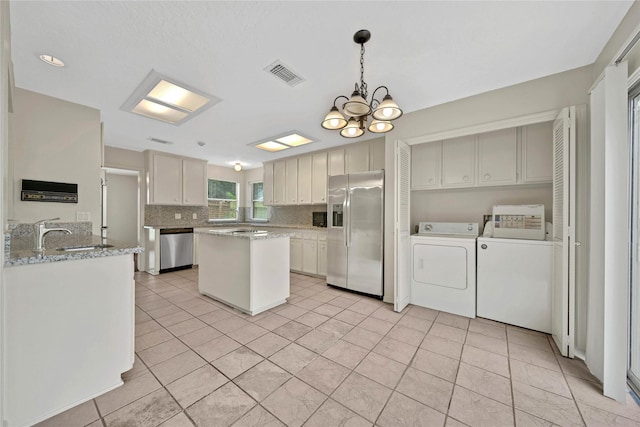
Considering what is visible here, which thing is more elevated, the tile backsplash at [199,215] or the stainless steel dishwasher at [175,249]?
the tile backsplash at [199,215]

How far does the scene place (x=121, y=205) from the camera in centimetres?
607

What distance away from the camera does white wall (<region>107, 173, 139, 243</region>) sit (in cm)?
593

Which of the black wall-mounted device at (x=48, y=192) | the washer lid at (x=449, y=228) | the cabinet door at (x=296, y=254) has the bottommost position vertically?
the cabinet door at (x=296, y=254)

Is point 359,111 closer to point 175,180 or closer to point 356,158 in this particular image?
point 356,158

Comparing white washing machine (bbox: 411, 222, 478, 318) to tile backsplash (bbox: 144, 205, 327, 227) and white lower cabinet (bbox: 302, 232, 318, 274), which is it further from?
tile backsplash (bbox: 144, 205, 327, 227)

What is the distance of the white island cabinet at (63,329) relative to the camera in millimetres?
1342

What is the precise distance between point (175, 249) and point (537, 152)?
6.09m

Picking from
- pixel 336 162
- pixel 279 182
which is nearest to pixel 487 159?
pixel 336 162

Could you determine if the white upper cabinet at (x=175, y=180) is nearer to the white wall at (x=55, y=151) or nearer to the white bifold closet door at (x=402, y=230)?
the white wall at (x=55, y=151)

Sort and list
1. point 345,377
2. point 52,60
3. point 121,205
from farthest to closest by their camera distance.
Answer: point 121,205, point 52,60, point 345,377

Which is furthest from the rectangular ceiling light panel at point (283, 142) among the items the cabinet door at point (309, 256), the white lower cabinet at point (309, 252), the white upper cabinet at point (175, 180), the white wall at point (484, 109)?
the white upper cabinet at point (175, 180)

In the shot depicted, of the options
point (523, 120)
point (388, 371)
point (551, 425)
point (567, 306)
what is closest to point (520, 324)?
point (567, 306)

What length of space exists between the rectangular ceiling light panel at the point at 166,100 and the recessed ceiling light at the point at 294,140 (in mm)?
1382

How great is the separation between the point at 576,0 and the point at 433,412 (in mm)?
2727
